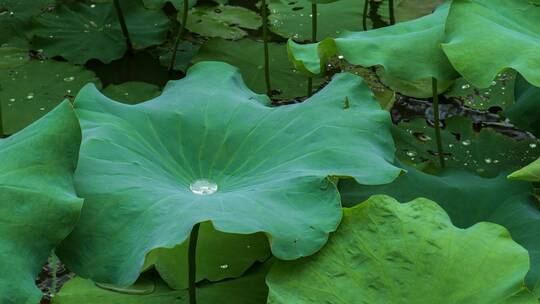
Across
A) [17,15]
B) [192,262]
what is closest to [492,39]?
[192,262]

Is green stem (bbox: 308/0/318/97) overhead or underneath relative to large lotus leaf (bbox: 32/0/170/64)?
overhead

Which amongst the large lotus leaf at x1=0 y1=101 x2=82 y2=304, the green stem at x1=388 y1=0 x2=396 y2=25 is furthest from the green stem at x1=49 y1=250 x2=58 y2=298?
the green stem at x1=388 y1=0 x2=396 y2=25

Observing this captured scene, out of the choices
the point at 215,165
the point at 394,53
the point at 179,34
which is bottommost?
the point at 179,34

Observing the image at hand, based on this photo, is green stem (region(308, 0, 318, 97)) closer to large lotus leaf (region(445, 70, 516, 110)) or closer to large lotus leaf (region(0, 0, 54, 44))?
large lotus leaf (region(445, 70, 516, 110))

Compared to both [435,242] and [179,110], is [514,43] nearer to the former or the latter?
[435,242]

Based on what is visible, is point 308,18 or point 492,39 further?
point 308,18

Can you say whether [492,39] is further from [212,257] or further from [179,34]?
[179,34]

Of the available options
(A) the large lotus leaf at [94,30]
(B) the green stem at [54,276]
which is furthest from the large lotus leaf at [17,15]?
(B) the green stem at [54,276]

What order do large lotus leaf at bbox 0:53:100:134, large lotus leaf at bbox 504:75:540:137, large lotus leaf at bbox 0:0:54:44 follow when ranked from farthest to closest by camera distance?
1. large lotus leaf at bbox 0:0:54:44
2. large lotus leaf at bbox 0:53:100:134
3. large lotus leaf at bbox 504:75:540:137
